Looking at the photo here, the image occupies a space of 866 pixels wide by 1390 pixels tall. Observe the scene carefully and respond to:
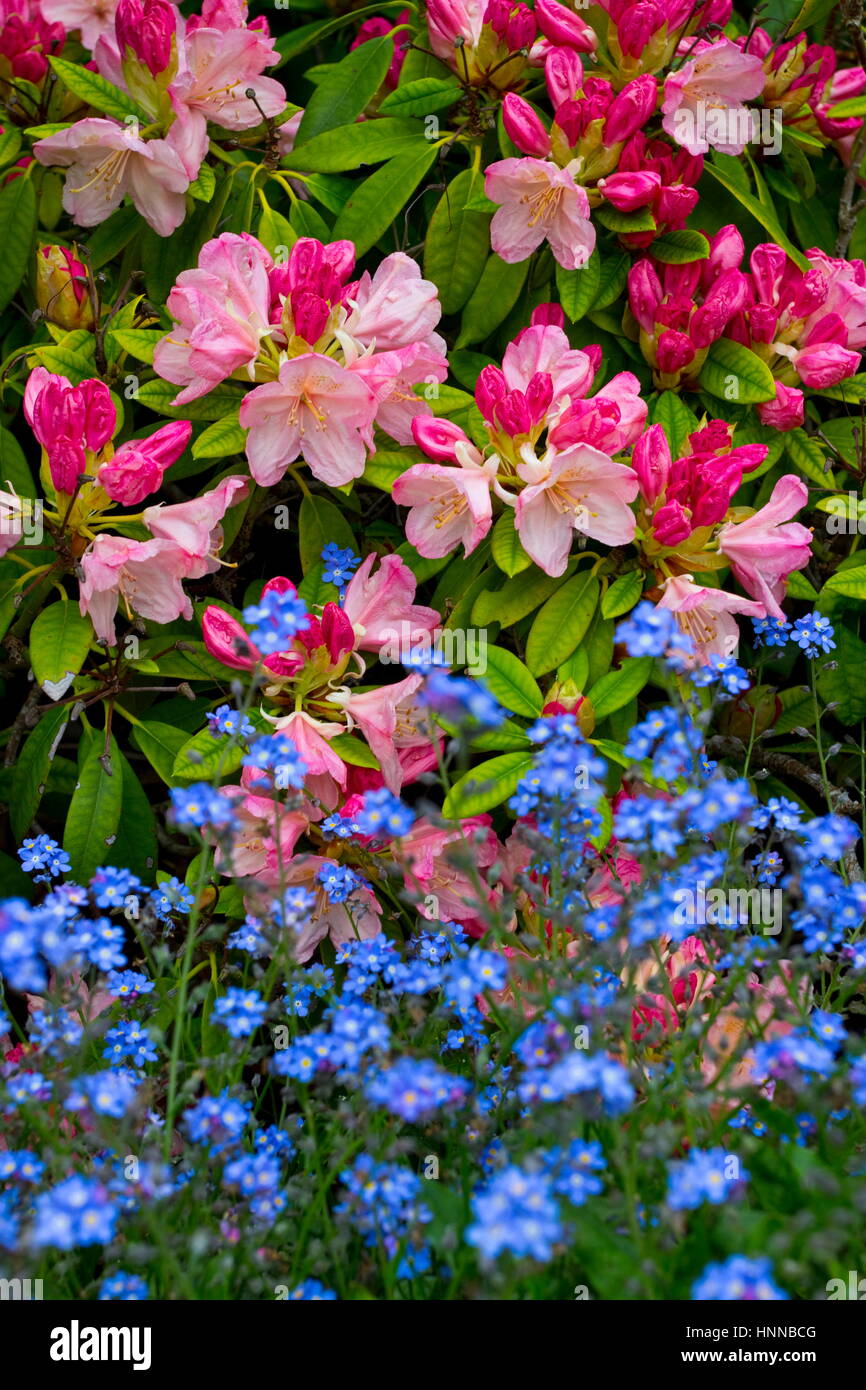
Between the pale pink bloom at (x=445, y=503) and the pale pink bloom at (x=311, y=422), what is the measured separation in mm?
77

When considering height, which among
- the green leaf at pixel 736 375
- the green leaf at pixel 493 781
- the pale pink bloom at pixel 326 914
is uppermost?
the green leaf at pixel 736 375

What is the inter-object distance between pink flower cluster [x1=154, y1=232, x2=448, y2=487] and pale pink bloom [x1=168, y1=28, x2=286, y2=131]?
A: 283 mm

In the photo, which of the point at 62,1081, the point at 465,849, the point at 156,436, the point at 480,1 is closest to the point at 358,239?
the point at 480,1

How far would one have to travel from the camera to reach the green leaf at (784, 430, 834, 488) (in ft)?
5.65

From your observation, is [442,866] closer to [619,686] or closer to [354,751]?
[354,751]

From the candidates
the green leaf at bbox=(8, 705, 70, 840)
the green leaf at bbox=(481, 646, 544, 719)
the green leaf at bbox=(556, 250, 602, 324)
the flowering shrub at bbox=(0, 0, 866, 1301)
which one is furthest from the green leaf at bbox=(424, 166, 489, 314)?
the green leaf at bbox=(8, 705, 70, 840)

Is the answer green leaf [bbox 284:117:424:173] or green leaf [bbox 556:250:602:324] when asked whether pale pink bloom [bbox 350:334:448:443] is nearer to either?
green leaf [bbox 556:250:602:324]

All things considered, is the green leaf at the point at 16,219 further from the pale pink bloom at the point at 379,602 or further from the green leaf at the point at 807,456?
the green leaf at the point at 807,456

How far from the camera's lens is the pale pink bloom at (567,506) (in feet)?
4.70

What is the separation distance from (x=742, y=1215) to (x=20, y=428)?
1.62 m

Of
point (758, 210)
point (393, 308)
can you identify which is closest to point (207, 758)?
point (393, 308)

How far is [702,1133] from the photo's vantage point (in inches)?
46.1

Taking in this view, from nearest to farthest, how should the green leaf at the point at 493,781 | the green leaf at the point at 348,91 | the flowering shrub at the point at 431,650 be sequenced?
the flowering shrub at the point at 431,650, the green leaf at the point at 493,781, the green leaf at the point at 348,91

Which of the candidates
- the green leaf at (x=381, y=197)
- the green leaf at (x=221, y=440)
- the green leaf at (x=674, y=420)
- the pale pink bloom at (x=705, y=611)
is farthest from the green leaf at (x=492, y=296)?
the pale pink bloom at (x=705, y=611)
